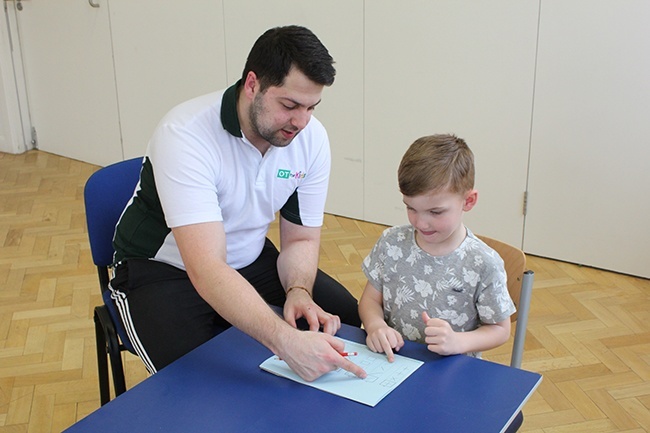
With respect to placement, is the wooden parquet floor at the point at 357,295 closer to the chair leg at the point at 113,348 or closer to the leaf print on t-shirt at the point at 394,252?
the chair leg at the point at 113,348

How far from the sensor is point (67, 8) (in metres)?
5.23

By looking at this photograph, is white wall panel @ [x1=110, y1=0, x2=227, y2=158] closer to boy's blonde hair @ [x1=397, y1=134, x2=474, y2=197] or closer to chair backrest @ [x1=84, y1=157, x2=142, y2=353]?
chair backrest @ [x1=84, y1=157, x2=142, y2=353]

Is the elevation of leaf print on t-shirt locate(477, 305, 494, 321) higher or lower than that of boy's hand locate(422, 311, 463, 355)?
lower

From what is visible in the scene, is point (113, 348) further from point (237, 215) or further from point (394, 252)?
point (394, 252)

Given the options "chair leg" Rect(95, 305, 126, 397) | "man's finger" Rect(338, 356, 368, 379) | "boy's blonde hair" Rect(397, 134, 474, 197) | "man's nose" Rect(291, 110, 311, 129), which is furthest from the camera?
"chair leg" Rect(95, 305, 126, 397)

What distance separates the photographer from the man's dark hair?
1.77 metres

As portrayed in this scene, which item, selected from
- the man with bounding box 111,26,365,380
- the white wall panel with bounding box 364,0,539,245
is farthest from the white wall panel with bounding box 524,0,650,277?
the man with bounding box 111,26,365,380

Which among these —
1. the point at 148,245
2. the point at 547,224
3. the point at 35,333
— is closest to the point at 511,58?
the point at 547,224

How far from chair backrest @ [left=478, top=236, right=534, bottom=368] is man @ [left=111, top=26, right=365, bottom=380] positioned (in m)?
0.44

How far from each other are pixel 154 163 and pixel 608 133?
7.39 feet

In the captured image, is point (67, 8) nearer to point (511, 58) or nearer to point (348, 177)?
point (348, 177)

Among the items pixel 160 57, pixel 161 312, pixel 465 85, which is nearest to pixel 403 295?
pixel 161 312

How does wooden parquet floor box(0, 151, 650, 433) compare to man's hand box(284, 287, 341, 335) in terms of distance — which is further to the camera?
wooden parquet floor box(0, 151, 650, 433)

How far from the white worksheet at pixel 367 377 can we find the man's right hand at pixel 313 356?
13 millimetres
